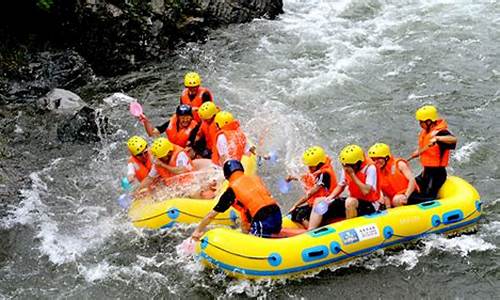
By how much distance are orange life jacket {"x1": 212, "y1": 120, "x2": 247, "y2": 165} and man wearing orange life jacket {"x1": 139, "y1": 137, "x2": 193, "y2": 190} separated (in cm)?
55

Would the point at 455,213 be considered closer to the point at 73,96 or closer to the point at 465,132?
the point at 465,132

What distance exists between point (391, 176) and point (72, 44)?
8957mm

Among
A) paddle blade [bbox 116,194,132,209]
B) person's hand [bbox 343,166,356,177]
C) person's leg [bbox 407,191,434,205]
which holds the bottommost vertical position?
paddle blade [bbox 116,194,132,209]

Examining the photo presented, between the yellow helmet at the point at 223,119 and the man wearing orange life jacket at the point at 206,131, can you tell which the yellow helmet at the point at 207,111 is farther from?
the yellow helmet at the point at 223,119

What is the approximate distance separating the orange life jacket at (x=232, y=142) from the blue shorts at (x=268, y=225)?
184 centimetres

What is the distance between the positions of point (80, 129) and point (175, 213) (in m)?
4.01

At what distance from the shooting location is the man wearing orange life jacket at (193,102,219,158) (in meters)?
9.62

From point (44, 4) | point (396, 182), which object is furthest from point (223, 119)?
point (44, 4)

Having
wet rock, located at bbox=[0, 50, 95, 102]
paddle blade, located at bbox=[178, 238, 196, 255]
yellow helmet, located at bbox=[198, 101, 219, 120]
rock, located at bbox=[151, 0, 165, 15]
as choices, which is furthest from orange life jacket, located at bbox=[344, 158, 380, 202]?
rock, located at bbox=[151, 0, 165, 15]

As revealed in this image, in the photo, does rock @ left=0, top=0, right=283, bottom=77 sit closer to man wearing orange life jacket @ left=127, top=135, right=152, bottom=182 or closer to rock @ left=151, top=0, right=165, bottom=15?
rock @ left=151, top=0, right=165, bottom=15

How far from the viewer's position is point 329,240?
7.55 metres

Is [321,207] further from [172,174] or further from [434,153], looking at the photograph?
[172,174]

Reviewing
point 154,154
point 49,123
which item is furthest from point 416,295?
point 49,123

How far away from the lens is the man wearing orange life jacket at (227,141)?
9148 millimetres
